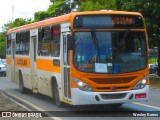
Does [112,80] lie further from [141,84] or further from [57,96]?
[57,96]

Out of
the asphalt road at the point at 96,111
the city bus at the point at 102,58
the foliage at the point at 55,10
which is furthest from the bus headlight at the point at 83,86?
the foliage at the point at 55,10

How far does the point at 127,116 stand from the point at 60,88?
260cm

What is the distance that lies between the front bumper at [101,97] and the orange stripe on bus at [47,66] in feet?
6.61

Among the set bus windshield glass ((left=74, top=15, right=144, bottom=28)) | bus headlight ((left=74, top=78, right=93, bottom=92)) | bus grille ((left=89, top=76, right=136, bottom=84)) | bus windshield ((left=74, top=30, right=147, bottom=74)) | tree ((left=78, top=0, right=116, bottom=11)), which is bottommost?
bus headlight ((left=74, top=78, right=93, bottom=92))

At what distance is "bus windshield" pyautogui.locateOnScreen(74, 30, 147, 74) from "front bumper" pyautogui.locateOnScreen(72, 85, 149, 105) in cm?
62

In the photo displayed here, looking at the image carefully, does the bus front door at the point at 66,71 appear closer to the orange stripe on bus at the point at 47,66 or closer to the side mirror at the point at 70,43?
the side mirror at the point at 70,43

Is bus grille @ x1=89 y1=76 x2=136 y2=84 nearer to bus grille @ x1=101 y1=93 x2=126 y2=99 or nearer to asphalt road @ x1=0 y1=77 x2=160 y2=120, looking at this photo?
bus grille @ x1=101 y1=93 x2=126 y2=99

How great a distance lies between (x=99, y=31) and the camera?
13.3 meters

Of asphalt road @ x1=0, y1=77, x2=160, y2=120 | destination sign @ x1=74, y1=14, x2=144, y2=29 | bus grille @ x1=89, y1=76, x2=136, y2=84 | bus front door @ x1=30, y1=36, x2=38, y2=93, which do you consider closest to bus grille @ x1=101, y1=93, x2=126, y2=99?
bus grille @ x1=89, y1=76, x2=136, y2=84

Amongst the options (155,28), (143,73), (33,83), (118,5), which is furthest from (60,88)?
(118,5)

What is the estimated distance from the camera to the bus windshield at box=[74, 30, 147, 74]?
13.1m

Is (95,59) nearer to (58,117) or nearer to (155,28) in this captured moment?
(58,117)

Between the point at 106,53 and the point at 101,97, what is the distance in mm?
1270

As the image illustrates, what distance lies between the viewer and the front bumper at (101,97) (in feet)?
42.0
